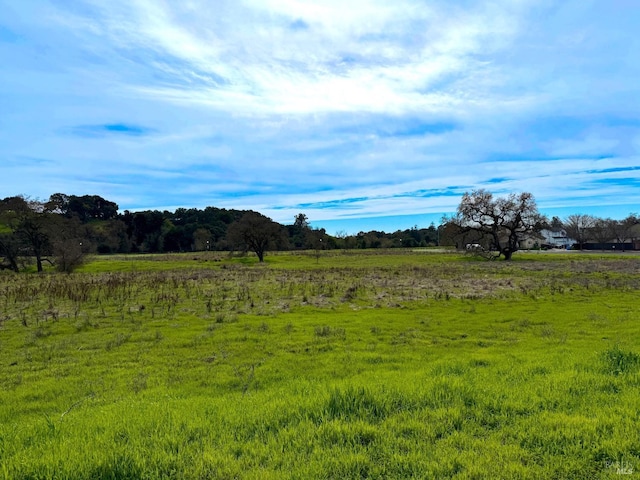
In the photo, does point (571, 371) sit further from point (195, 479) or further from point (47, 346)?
point (47, 346)

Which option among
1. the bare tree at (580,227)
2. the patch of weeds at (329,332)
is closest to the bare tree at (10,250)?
the patch of weeds at (329,332)

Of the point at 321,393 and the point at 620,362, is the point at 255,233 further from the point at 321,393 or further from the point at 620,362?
the point at 620,362

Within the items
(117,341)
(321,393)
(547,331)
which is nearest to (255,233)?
(117,341)

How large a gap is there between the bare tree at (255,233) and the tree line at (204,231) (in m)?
0.16

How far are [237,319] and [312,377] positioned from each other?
762cm

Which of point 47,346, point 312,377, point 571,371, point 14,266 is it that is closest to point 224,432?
point 312,377

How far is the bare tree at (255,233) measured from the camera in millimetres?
61750

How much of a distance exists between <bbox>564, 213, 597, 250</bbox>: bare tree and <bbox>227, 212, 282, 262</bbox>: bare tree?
8265 centimetres

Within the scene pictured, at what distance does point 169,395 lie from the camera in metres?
6.86

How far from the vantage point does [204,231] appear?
108 meters

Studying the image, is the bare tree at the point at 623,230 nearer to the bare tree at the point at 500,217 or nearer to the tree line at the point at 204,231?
the tree line at the point at 204,231

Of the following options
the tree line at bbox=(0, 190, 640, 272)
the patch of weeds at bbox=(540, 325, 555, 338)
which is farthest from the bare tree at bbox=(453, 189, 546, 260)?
the patch of weeds at bbox=(540, 325, 555, 338)

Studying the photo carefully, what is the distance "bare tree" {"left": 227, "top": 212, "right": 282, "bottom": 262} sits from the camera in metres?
61.8

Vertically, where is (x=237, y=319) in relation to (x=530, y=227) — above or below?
below
